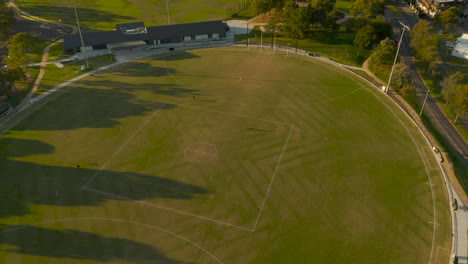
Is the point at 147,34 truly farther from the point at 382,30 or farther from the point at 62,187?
the point at 382,30

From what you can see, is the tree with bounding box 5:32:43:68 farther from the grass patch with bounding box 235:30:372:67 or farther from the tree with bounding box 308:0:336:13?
the tree with bounding box 308:0:336:13

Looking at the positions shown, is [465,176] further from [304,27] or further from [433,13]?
[433,13]

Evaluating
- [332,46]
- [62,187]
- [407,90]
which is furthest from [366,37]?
[62,187]

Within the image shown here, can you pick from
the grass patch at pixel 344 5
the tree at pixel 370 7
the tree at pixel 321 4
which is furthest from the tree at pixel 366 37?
the grass patch at pixel 344 5

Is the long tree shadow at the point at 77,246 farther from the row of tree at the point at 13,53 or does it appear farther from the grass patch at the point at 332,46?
the grass patch at the point at 332,46

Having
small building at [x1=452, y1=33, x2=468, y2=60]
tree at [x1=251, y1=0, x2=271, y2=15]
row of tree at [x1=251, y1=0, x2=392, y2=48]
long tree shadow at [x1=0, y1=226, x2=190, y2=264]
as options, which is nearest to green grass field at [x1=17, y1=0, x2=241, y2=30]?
tree at [x1=251, y1=0, x2=271, y2=15]
